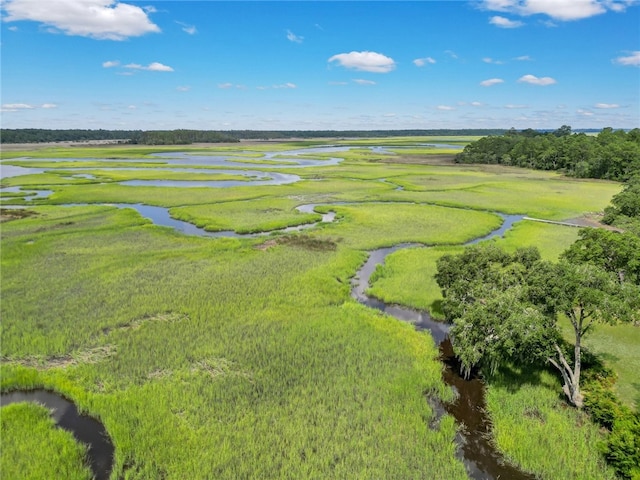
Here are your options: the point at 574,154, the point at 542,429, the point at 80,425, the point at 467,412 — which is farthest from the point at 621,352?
the point at 574,154

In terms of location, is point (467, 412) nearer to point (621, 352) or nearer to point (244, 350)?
→ point (621, 352)

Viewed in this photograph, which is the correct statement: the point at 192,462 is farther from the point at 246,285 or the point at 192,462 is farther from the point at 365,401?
the point at 246,285

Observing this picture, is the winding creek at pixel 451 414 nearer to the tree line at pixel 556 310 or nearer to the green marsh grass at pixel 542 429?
the green marsh grass at pixel 542 429

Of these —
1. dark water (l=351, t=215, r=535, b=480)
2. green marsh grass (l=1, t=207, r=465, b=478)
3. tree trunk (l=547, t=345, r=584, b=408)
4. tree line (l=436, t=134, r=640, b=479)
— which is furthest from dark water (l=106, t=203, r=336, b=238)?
tree trunk (l=547, t=345, r=584, b=408)

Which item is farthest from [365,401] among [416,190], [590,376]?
[416,190]

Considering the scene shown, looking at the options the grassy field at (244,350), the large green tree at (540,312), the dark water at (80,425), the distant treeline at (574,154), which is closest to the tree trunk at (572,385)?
the large green tree at (540,312)

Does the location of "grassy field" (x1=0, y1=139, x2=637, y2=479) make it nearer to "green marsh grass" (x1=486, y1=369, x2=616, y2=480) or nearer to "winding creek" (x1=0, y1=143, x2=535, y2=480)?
"green marsh grass" (x1=486, y1=369, x2=616, y2=480)
